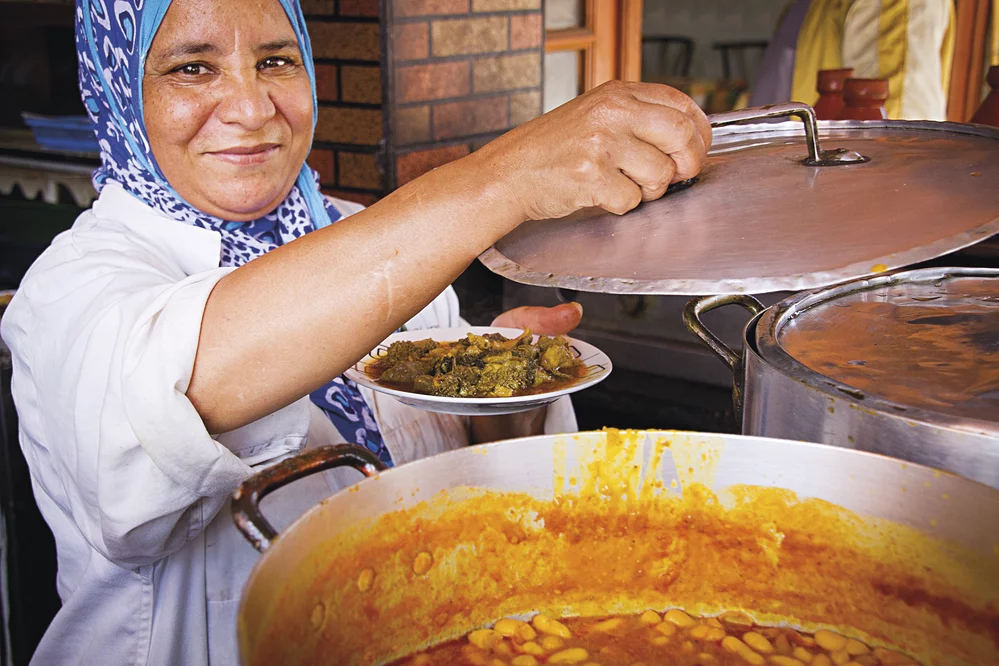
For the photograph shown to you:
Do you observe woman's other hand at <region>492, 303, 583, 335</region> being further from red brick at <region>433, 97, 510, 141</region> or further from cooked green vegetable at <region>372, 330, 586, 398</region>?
red brick at <region>433, 97, 510, 141</region>

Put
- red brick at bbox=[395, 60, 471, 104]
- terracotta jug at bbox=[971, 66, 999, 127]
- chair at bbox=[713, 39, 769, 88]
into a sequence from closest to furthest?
1. terracotta jug at bbox=[971, 66, 999, 127]
2. red brick at bbox=[395, 60, 471, 104]
3. chair at bbox=[713, 39, 769, 88]

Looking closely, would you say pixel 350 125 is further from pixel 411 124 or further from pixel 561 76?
pixel 561 76

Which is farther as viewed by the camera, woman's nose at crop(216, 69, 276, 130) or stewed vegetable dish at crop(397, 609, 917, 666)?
woman's nose at crop(216, 69, 276, 130)

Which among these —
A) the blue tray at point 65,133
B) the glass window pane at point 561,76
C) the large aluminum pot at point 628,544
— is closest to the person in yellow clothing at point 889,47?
the glass window pane at point 561,76

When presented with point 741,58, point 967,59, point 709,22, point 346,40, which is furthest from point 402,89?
point 709,22

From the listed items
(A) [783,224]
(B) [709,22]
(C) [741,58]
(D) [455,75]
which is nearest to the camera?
(A) [783,224]

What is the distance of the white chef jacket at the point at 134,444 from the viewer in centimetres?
106

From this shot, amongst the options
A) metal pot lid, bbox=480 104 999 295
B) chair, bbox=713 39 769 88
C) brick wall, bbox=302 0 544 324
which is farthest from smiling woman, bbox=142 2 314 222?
chair, bbox=713 39 769 88

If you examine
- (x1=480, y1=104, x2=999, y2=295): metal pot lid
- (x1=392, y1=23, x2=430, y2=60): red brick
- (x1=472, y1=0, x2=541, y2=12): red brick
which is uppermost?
(x1=472, y1=0, x2=541, y2=12): red brick

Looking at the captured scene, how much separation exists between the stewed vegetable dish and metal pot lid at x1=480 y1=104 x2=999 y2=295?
15.3 inches

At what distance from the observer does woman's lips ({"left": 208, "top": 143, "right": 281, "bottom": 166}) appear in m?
1.43

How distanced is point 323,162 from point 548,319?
55.0 inches

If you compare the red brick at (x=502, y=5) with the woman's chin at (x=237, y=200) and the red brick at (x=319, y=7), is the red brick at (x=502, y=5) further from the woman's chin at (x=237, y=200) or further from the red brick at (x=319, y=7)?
the woman's chin at (x=237, y=200)

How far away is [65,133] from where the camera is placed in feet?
12.1
